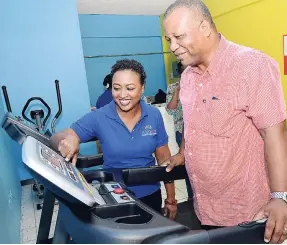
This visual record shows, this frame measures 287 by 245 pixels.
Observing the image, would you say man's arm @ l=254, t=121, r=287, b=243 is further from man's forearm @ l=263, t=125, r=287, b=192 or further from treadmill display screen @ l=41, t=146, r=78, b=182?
treadmill display screen @ l=41, t=146, r=78, b=182

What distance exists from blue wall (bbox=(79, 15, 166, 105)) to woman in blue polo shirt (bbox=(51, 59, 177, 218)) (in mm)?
4319

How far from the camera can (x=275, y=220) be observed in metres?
0.77

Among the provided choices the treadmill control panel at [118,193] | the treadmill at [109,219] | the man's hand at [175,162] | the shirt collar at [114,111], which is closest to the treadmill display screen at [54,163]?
the treadmill at [109,219]

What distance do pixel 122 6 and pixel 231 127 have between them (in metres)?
4.96

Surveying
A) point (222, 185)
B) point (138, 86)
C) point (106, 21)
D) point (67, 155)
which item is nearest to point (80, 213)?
point (67, 155)

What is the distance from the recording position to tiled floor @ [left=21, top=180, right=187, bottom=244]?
2.56m

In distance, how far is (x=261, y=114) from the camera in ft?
3.11

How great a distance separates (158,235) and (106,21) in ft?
19.1

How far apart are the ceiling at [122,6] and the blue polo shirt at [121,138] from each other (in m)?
4.01

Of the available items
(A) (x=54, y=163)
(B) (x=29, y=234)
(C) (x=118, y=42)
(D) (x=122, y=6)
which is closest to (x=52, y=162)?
(A) (x=54, y=163)

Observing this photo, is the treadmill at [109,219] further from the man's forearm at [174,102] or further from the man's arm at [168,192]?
the man's forearm at [174,102]

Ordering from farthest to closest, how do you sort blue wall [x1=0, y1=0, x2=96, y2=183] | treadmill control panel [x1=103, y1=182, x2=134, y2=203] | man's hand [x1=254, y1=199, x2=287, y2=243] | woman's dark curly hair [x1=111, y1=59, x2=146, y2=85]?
blue wall [x1=0, y1=0, x2=96, y2=183] → woman's dark curly hair [x1=111, y1=59, x2=146, y2=85] → treadmill control panel [x1=103, y1=182, x2=134, y2=203] → man's hand [x1=254, y1=199, x2=287, y2=243]

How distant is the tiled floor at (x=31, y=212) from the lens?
2.56m

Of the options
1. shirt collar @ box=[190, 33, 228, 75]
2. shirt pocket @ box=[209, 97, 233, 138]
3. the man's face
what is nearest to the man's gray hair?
the man's face
